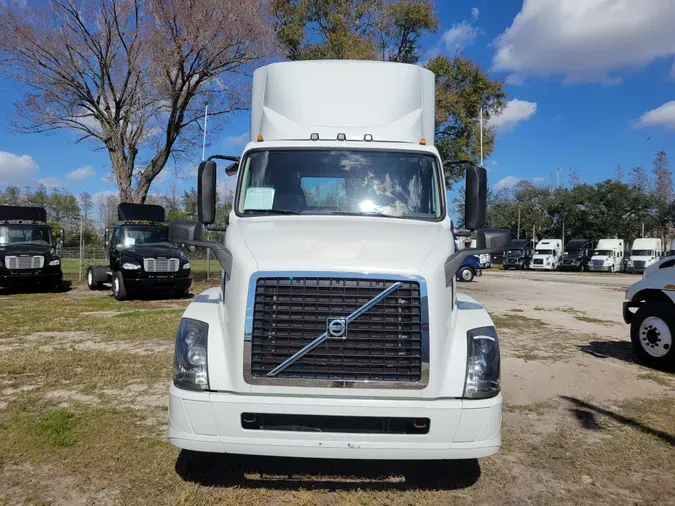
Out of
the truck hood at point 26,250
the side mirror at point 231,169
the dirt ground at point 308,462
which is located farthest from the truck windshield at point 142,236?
the side mirror at point 231,169

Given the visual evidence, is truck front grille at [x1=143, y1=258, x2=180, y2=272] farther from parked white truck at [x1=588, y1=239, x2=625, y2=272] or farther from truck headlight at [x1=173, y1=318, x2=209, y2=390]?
parked white truck at [x1=588, y1=239, x2=625, y2=272]

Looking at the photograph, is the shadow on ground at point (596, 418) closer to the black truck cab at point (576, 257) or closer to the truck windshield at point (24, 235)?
the truck windshield at point (24, 235)

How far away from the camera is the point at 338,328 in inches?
131

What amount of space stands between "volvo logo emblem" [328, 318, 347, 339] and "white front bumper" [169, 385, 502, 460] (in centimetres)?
39

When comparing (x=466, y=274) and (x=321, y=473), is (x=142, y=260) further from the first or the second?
(x=466, y=274)

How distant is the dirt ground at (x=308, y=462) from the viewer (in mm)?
3633

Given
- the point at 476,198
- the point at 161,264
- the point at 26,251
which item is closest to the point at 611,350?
the point at 476,198

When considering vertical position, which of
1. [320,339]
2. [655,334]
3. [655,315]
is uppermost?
[320,339]

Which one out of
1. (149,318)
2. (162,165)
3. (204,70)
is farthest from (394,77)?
(162,165)

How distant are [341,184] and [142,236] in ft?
40.3

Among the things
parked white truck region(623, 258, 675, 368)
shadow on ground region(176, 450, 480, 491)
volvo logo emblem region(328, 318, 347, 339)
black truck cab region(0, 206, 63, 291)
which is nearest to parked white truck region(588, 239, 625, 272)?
parked white truck region(623, 258, 675, 368)

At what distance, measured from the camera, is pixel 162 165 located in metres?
20.0

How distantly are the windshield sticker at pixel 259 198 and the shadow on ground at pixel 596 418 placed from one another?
3641 mm

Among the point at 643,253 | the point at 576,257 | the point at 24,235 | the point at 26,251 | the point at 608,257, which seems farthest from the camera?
the point at 576,257
